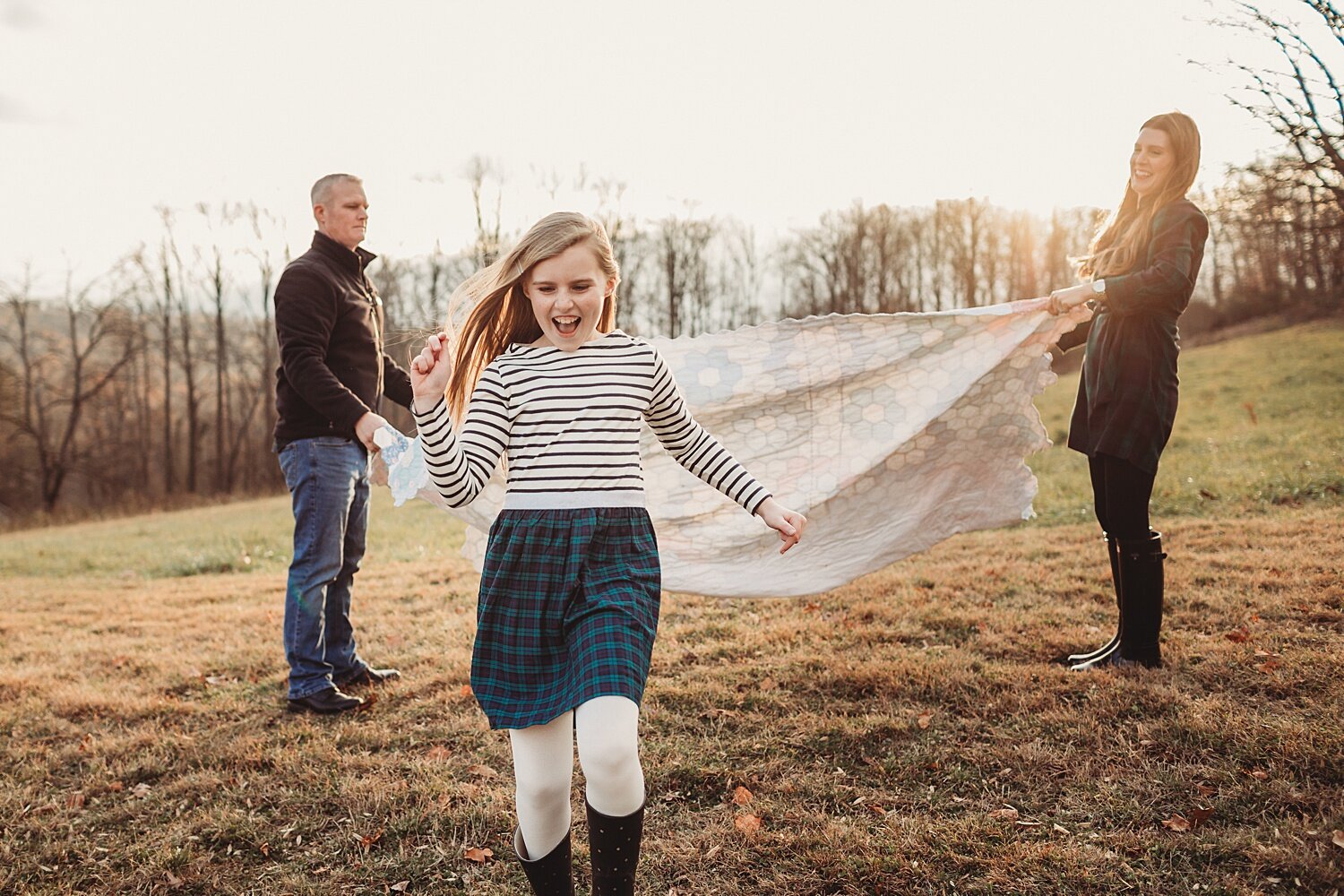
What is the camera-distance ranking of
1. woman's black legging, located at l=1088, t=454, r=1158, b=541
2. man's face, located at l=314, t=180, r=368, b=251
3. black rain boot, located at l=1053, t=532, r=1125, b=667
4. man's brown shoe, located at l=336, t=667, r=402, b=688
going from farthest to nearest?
man's brown shoe, located at l=336, t=667, r=402, b=688 < man's face, located at l=314, t=180, r=368, b=251 < black rain boot, located at l=1053, t=532, r=1125, b=667 < woman's black legging, located at l=1088, t=454, r=1158, b=541

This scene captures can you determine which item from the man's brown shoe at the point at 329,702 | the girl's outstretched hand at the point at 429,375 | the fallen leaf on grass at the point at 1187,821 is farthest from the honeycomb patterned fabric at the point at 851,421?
the girl's outstretched hand at the point at 429,375

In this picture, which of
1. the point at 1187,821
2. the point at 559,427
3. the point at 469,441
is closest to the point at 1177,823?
the point at 1187,821

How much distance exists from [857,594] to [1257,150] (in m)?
6.79

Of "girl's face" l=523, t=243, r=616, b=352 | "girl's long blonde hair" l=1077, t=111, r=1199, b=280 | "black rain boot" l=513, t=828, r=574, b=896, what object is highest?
"girl's long blonde hair" l=1077, t=111, r=1199, b=280

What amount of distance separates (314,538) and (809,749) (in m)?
2.88

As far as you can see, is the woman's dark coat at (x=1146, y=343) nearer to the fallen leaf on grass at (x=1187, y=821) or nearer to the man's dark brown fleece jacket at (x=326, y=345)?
the fallen leaf on grass at (x=1187, y=821)

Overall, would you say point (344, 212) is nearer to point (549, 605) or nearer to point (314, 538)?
point (314, 538)

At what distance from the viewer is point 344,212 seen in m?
4.98

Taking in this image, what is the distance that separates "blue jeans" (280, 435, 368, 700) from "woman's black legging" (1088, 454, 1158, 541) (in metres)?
3.99

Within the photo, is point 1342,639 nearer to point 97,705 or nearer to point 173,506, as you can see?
point 97,705

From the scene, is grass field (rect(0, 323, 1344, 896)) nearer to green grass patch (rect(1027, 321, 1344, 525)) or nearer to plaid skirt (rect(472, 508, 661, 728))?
plaid skirt (rect(472, 508, 661, 728))

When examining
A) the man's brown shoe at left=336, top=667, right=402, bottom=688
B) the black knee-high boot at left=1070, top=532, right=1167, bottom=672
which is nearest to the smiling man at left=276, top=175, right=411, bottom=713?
the man's brown shoe at left=336, top=667, right=402, bottom=688

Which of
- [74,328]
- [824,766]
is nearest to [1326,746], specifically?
[824,766]

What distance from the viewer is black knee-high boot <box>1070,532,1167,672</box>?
450 centimetres
